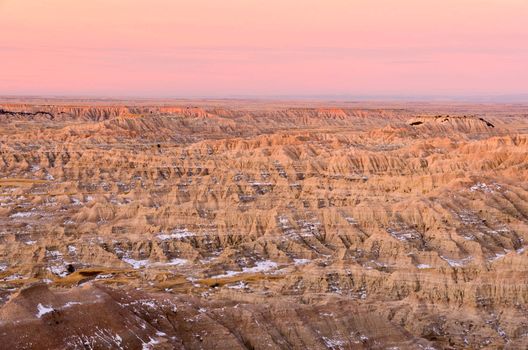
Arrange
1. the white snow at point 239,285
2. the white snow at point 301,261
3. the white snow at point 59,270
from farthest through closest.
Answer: the white snow at point 301,261 → the white snow at point 59,270 → the white snow at point 239,285

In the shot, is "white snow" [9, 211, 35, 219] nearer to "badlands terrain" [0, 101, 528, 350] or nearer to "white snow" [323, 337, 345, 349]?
"badlands terrain" [0, 101, 528, 350]

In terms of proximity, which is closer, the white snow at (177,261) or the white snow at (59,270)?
the white snow at (59,270)

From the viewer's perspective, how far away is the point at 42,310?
27.3 metres

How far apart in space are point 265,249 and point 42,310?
102ft

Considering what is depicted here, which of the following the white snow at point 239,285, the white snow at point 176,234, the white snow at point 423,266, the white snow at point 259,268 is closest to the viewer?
the white snow at point 239,285

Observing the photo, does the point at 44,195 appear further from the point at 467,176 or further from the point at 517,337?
the point at 517,337

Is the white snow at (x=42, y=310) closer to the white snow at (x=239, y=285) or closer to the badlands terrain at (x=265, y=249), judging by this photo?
the badlands terrain at (x=265, y=249)

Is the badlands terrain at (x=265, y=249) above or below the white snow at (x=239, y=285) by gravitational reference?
above

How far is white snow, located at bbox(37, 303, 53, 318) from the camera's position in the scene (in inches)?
1065

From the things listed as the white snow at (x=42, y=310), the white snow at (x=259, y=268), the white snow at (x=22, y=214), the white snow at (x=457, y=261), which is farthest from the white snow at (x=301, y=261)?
the white snow at (x=22, y=214)

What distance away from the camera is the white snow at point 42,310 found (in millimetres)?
27062

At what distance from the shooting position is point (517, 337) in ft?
124

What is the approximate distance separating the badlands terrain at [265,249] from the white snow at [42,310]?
0.07 meters

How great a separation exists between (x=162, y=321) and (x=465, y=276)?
23596 mm
